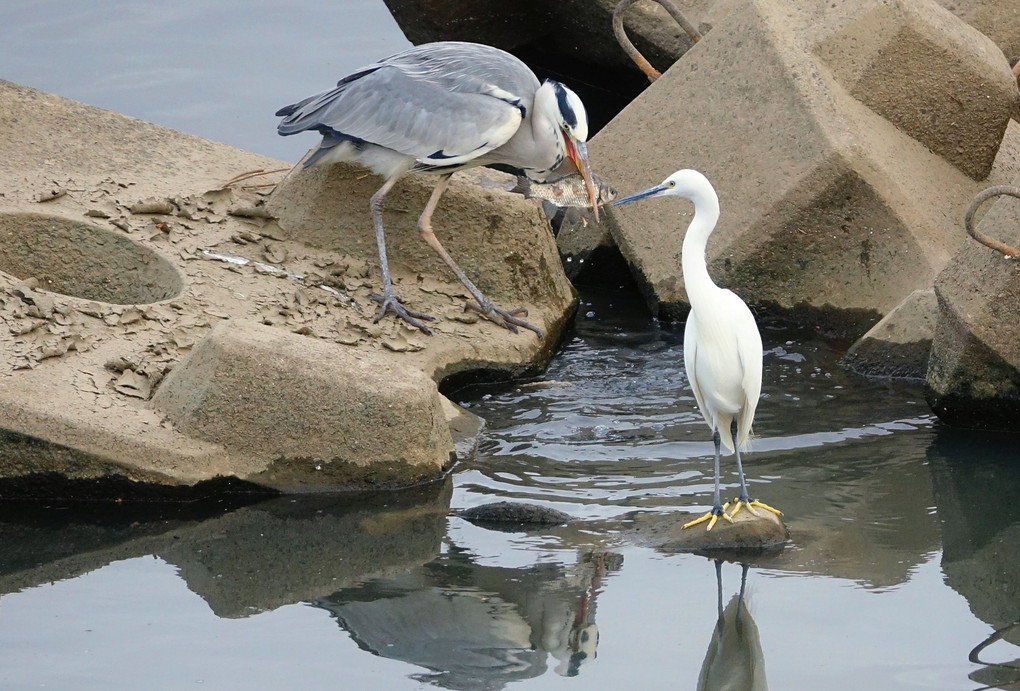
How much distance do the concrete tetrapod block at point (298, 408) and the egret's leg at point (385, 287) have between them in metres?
1.15

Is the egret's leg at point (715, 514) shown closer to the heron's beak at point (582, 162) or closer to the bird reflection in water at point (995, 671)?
the bird reflection in water at point (995, 671)

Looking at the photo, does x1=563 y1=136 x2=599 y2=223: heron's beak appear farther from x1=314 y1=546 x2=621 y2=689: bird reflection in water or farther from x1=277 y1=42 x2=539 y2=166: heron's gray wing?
x1=314 y1=546 x2=621 y2=689: bird reflection in water

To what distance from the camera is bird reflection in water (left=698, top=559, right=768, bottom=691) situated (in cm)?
402

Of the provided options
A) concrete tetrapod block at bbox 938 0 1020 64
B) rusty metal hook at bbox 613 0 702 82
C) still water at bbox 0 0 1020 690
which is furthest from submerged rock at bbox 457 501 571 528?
concrete tetrapod block at bbox 938 0 1020 64

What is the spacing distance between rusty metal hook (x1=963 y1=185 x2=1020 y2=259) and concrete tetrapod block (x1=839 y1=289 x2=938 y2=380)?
785 millimetres

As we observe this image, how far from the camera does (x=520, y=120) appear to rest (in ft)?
22.3

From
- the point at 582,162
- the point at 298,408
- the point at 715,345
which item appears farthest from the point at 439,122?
the point at 715,345

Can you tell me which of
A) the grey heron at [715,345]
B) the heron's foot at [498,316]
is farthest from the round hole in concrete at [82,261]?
the grey heron at [715,345]

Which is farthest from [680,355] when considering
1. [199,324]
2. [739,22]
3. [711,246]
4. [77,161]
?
[77,161]

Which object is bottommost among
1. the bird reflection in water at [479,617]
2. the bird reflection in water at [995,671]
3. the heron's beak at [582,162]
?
the bird reflection in water at [479,617]

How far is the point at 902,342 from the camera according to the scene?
635 centimetres

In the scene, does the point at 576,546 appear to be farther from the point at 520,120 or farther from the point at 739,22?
the point at 739,22

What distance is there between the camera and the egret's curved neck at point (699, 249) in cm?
493

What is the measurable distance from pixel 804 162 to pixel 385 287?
85.3 inches
